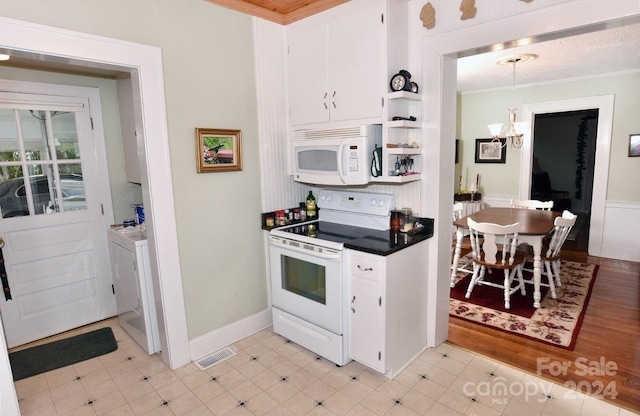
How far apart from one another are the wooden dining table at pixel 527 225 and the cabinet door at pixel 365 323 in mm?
1835

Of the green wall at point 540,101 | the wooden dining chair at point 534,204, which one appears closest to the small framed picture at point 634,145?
the green wall at point 540,101

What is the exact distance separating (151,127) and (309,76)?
4.06 ft

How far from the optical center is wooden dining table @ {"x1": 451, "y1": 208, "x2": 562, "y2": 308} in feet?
11.0

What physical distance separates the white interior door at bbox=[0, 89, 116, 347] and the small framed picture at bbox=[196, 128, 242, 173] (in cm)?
135

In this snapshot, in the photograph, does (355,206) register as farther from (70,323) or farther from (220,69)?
(70,323)

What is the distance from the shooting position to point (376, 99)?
239 centimetres

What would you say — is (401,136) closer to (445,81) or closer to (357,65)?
(445,81)

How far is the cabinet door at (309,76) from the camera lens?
2.68 metres

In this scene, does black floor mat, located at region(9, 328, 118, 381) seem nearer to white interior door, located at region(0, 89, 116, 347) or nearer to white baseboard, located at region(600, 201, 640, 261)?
white interior door, located at region(0, 89, 116, 347)

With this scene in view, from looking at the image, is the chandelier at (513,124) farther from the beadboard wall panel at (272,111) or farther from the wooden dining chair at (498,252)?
the beadboard wall panel at (272,111)

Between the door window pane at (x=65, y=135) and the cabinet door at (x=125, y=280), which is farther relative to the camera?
the door window pane at (x=65, y=135)

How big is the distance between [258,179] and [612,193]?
4837mm

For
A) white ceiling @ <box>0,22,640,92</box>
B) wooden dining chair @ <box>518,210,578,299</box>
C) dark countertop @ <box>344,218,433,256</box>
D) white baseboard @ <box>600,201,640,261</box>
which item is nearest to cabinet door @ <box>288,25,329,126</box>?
dark countertop @ <box>344,218,433,256</box>

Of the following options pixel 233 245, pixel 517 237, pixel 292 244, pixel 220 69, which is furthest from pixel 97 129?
pixel 517 237
